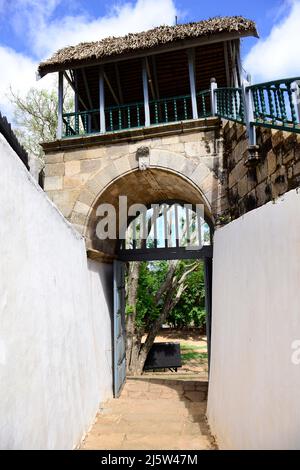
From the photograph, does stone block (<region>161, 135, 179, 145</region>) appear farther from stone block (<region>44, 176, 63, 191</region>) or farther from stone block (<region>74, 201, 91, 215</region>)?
stone block (<region>44, 176, 63, 191</region>)

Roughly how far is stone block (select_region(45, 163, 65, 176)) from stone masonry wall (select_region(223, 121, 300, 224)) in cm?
293

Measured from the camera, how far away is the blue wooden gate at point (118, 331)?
581 centimetres

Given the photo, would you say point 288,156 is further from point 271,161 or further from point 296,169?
point 271,161

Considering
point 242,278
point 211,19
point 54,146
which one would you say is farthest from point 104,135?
point 242,278

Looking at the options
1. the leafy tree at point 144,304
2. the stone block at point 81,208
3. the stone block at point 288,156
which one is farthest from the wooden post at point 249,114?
the leafy tree at point 144,304

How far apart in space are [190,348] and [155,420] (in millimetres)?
12238

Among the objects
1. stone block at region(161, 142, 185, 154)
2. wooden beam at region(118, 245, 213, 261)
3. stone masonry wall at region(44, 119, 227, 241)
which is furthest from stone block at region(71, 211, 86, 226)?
stone block at region(161, 142, 185, 154)

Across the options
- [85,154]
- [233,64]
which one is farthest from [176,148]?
[233,64]

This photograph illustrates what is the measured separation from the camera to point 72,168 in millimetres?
5570

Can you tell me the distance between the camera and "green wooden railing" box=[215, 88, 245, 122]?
4332mm

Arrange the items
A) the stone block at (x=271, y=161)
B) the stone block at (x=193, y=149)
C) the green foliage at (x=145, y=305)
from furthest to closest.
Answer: the green foliage at (x=145, y=305) < the stone block at (x=193, y=149) < the stone block at (x=271, y=161)

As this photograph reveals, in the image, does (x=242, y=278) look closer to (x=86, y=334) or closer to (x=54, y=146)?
(x=86, y=334)

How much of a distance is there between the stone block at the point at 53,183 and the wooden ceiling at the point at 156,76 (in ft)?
8.47

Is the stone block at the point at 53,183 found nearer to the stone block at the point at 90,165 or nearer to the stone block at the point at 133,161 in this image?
the stone block at the point at 90,165
